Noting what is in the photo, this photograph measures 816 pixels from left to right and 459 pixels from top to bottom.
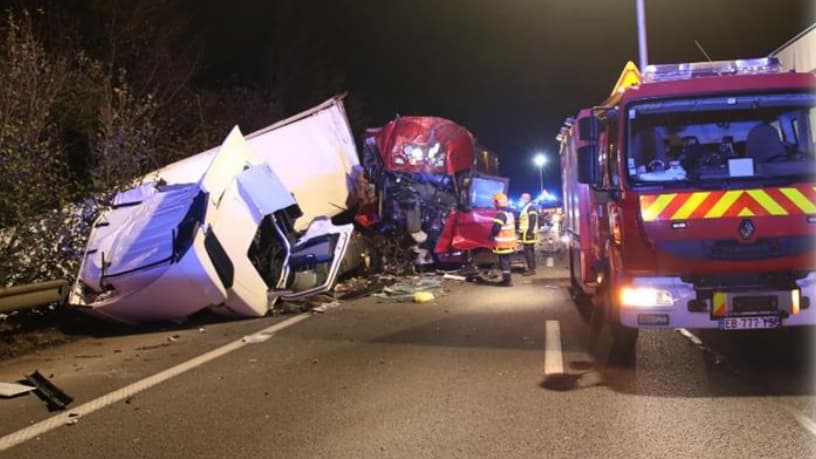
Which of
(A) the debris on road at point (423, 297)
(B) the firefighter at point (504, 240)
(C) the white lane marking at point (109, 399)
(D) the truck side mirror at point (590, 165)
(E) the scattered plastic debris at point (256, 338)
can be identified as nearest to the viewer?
(C) the white lane marking at point (109, 399)

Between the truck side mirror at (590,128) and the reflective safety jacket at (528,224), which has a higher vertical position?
the truck side mirror at (590,128)

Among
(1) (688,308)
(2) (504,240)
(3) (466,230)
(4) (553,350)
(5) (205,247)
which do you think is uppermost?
(5) (205,247)

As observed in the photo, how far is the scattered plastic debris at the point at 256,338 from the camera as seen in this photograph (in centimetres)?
827

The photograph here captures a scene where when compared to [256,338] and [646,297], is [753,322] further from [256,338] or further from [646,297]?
[256,338]

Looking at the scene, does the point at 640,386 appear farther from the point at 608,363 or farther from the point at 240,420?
the point at 240,420

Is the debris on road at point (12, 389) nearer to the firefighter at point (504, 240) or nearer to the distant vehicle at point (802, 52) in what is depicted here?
the firefighter at point (504, 240)

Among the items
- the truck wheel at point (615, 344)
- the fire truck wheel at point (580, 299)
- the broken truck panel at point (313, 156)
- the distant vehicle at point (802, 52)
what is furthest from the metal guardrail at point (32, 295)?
the distant vehicle at point (802, 52)

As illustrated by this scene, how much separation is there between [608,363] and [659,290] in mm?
1017

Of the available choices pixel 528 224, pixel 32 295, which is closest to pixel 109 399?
pixel 32 295

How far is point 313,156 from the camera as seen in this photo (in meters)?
14.0

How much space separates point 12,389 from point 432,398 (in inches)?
140

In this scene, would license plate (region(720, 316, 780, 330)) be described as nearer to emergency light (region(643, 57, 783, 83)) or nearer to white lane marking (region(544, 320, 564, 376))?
white lane marking (region(544, 320, 564, 376))

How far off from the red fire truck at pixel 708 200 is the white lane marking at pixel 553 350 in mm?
574

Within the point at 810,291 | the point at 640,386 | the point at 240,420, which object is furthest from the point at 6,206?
the point at 810,291
